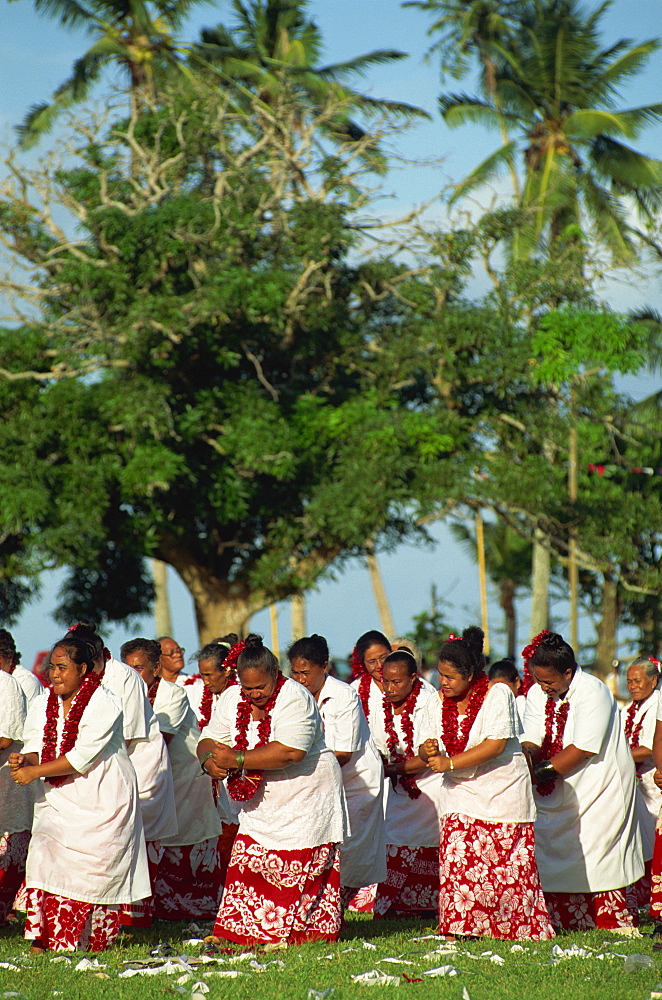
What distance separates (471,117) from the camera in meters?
31.7

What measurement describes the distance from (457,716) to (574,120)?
2507cm

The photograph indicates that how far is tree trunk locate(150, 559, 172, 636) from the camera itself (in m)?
28.6

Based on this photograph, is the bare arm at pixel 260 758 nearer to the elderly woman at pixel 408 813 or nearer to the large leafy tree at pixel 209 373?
the elderly woman at pixel 408 813

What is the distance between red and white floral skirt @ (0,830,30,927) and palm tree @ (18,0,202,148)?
23.2m

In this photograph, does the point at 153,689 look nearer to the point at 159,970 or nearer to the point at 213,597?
the point at 159,970

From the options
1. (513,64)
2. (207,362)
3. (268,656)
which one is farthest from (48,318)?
(268,656)

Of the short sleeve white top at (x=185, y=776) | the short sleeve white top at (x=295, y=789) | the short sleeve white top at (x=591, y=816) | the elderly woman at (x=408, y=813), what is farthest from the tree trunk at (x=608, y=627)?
the short sleeve white top at (x=295, y=789)

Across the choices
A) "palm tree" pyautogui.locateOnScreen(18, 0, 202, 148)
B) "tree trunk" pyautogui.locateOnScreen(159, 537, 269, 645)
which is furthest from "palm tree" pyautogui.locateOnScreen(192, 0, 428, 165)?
"tree trunk" pyautogui.locateOnScreen(159, 537, 269, 645)

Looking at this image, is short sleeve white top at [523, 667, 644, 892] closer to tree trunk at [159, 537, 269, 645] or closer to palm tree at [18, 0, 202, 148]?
tree trunk at [159, 537, 269, 645]

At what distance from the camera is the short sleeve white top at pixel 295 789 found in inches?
285

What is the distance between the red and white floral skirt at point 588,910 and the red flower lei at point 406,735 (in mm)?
1294

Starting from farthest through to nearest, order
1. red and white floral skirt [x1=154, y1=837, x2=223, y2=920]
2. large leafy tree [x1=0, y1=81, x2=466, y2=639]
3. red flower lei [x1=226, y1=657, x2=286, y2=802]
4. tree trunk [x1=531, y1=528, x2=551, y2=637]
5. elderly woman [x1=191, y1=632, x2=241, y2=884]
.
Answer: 1. tree trunk [x1=531, y1=528, x2=551, y2=637]
2. large leafy tree [x1=0, y1=81, x2=466, y2=639]
3. elderly woman [x1=191, y1=632, x2=241, y2=884]
4. red and white floral skirt [x1=154, y1=837, x2=223, y2=920]
5. red flower lei [x1=226, y1=657, x2=286, y2=802]

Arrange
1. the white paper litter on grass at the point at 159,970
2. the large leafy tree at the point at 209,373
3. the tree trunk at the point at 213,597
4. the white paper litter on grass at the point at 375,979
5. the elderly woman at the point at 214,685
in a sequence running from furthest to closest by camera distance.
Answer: the tree trunk at the point at 213,597 → the large leafy tree at the point at 209,373 → the elderly woman at the point at 214,685 → the white paper litter on grass at the point at 159,970 → the white paper litter on grass at the point at 375,979

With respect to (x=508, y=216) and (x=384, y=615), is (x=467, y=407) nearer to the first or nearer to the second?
(x=508, y=216)
